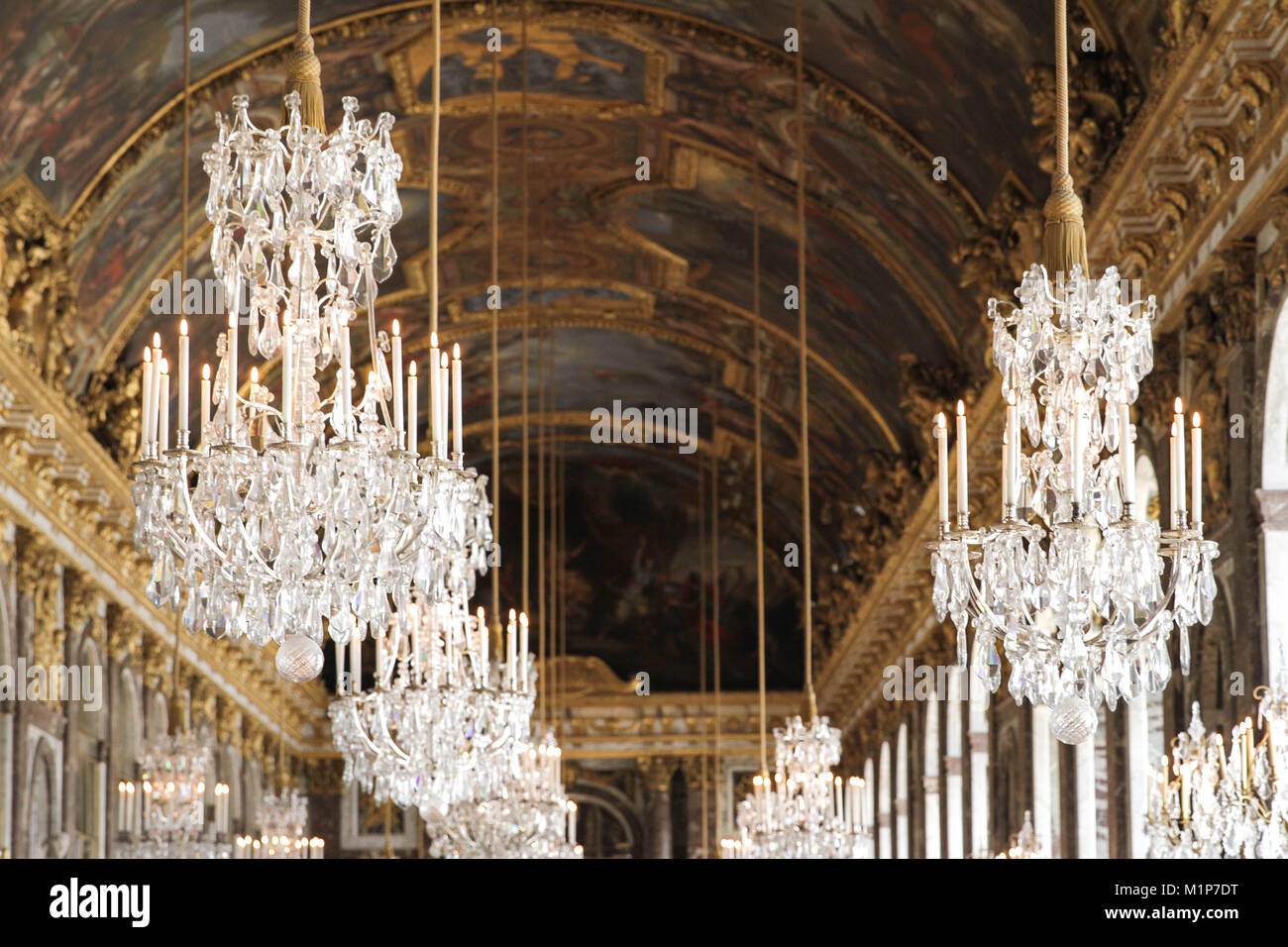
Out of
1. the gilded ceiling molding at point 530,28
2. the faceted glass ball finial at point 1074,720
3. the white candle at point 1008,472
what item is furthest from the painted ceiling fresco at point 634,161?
the faceted glass ball finial at point 1074,720

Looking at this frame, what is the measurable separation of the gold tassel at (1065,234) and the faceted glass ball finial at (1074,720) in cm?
168

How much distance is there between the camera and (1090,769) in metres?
16.2

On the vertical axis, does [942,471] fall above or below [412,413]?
below

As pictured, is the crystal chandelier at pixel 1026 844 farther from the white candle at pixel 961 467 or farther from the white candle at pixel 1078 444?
the white candle at pixel 1078 444

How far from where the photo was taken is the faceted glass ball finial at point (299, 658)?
7.61 m

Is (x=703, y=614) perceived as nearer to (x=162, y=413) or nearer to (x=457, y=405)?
(x=457, y=405)

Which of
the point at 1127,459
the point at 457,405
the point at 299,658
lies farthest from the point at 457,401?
the point at 1127,459

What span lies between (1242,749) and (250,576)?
492 centimetres

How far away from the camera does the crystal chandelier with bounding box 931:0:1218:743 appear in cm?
751

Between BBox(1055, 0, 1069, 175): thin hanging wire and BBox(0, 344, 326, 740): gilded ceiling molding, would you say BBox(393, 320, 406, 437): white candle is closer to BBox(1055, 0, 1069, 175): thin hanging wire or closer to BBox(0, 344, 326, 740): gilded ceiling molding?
BBox(1055, 0, 1069, 175): thin hanging wire

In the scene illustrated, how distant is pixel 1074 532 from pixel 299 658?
9.89 ft

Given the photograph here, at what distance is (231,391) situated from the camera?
7980 millimetres
